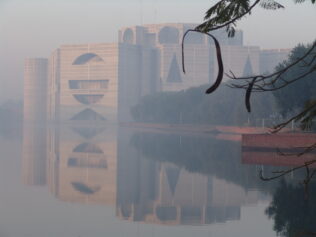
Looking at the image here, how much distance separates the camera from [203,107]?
6650cm

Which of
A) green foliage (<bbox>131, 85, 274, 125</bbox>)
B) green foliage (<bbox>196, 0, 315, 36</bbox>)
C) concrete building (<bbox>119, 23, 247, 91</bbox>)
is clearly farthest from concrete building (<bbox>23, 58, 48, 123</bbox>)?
green foliage (<bbox>196, 0, 315, 36</bbox>)

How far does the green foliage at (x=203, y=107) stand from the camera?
49938 millimetres

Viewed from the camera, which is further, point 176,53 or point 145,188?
point 176,53

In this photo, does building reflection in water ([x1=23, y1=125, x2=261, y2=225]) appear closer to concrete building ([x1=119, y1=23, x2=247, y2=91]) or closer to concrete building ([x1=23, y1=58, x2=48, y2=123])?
concrete building ([x1=119, y1=23, x2=247, y2=91])

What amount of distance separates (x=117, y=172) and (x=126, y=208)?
32.8 ft

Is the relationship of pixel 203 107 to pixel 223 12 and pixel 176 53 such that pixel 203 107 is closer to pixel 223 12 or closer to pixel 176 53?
pixel 176 53

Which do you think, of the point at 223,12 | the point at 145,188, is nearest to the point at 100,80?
the point at 145,188

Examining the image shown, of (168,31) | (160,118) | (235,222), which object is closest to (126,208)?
(235,222)

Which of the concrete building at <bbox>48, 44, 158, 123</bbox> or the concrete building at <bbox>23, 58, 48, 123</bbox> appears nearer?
the concrete building at <bbox>48, 44, 158, 123</bbox>

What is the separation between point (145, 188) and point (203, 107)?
45647 mm

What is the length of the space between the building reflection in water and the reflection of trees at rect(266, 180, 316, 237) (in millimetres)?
897

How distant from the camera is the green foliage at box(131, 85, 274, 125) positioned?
164 feet

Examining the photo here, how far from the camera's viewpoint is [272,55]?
13575 cm

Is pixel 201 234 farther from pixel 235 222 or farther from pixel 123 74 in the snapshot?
pixel 123 74
